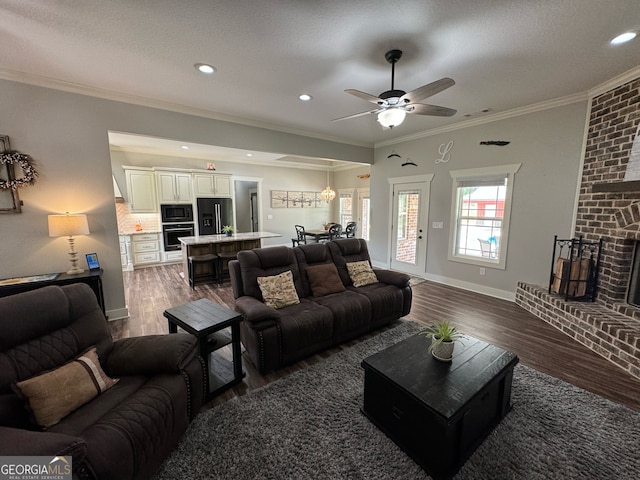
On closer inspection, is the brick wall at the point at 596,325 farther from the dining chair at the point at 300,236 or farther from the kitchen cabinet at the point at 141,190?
the kitchen cabinet at the point at 141,190

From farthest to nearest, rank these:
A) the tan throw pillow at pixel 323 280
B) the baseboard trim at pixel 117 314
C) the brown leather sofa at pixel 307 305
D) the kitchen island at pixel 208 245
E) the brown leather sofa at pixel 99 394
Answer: the kitchen island at pixel 208 245 → the baseboard trim at pixel 117 314 → the tan throw pillow at pixel 323 280 → the brown leather sofa at pixel 307 305 → the brown leather sofa at pixel 99 394

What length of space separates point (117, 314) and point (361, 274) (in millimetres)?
3355

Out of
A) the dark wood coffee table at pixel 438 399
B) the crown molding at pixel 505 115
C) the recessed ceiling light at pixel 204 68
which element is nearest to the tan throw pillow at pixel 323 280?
the dark wood coffee table at pixel 438 399

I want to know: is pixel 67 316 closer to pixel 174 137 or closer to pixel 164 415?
pixel 164 415

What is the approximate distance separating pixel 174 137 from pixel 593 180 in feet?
18.1

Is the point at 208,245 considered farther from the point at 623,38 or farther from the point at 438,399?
the point at 623,38

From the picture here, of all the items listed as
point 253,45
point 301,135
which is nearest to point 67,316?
point 253,45

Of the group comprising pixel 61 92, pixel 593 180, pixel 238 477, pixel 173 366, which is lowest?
pixel 238 477

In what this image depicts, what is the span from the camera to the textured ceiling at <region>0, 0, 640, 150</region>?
1.89 m

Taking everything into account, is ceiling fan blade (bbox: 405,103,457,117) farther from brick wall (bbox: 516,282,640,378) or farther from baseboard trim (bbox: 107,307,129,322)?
baseboard trim (bbox: 107,307,129,322)

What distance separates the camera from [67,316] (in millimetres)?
1736

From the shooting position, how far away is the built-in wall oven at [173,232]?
6573 millimetres

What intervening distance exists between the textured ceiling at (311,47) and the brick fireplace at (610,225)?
425mm

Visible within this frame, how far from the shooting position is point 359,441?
1754mm
